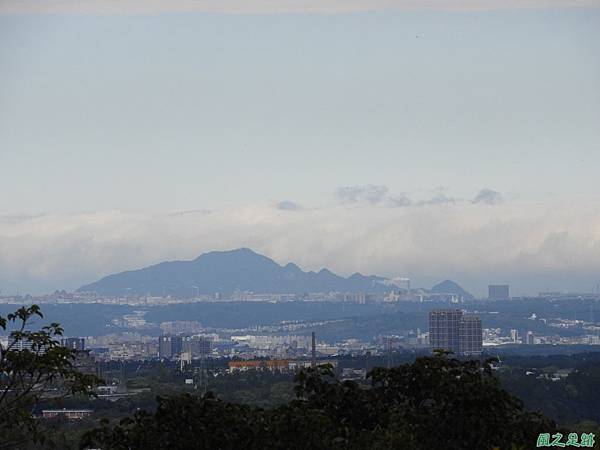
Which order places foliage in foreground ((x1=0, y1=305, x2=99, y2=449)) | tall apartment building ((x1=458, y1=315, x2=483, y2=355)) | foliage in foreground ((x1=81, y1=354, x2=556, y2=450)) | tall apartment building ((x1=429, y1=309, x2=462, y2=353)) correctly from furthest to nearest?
tall apartment building ((x1=429, y1=309, x2=462, y2=353))
tall apartment building ((x1=458, y1=315, x2=483, y2=355))
foliage in foreground ((x1=81, y1=354, x2=556, y2=450))
foliage in foreground ((x1=0, y1=305, x2=99, y2=449))

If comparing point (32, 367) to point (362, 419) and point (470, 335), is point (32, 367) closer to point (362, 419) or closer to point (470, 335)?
point (362, 419)

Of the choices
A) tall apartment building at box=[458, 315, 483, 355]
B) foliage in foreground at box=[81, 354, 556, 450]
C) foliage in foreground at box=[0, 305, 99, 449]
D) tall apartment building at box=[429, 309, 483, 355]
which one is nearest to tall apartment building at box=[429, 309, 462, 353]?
tall apartment building at box=[429, 309, 483, 355]

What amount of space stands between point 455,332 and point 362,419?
157 metres

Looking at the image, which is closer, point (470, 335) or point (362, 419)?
point (362, 419)

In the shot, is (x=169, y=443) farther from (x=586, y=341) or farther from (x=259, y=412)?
(x=586, y=341)

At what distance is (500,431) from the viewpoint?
1619 cm

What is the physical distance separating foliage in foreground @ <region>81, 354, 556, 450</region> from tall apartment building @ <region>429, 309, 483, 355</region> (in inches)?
5749

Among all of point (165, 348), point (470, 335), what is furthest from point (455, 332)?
point (165, 348)

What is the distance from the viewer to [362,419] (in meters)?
17.1

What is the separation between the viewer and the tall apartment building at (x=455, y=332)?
6550 inches

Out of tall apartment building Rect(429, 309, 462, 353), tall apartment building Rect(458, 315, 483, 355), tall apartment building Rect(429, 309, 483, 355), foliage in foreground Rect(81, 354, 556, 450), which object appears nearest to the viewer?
foliage in foreground Rect(81, 354, 556, 450)

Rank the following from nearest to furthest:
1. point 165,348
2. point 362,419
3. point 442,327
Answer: point 362,419, point 165,348, point 442,327

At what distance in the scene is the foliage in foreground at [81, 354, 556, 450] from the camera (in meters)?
15.4

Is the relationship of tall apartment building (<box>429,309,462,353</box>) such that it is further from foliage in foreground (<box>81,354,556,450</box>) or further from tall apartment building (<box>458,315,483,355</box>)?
foliage in foreground (<box>81,354,556,450</box>)
